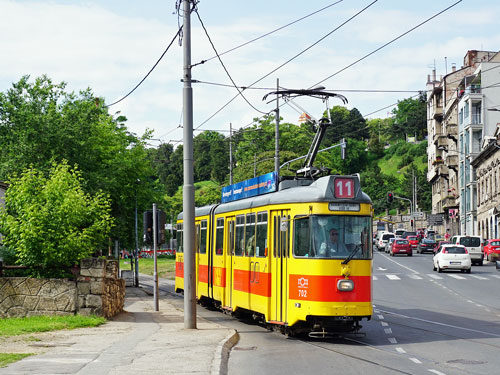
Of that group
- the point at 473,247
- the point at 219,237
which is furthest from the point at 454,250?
the point at 219,237

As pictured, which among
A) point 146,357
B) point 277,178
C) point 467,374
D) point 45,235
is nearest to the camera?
point 467,374

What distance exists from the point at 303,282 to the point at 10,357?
19.3ft

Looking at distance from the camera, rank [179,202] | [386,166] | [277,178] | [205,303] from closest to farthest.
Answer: [277,178]
[205,303]
[179,202]
[386,166]

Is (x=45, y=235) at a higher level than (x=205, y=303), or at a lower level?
higher

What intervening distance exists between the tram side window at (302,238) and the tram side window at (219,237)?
18.6ft

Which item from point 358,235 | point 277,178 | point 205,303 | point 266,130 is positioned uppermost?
point 266,130

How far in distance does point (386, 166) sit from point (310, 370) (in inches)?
7182

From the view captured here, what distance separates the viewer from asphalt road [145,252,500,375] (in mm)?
12336

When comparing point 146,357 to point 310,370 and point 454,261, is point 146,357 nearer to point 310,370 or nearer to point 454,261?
point 310,370

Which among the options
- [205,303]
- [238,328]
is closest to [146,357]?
[238,328]

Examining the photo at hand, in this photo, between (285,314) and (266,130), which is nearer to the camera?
(285,314)

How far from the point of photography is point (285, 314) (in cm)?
1656

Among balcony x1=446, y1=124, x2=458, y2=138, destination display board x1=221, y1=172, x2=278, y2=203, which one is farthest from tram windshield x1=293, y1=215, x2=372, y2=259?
balcony x1=446, y1=124, x2=458, y2=138

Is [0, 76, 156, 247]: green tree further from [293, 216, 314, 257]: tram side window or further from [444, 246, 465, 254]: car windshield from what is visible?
[444, 246, 465, 254]: car windshield
